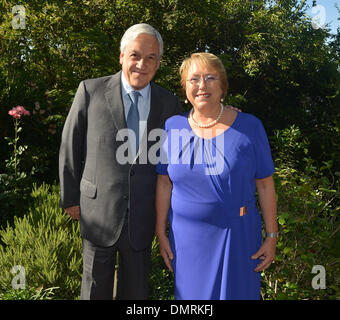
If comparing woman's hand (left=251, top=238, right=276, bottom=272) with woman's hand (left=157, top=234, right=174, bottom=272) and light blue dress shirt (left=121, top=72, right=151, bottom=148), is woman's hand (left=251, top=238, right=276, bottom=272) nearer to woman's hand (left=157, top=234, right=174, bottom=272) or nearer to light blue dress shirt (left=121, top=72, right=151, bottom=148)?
woman's hand (left=157, top=234, right=174, bottom=272)

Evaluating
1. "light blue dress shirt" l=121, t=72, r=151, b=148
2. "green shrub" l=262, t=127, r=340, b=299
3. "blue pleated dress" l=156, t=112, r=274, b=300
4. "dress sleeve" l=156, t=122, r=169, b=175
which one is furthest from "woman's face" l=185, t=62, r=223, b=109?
"green shrub" l=262, t=127, r=340, b=299

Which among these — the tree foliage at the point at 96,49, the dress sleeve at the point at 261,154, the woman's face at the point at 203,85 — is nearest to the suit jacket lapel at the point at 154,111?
the woman's face at the point at 203,85

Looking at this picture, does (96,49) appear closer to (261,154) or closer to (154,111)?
(154,111)

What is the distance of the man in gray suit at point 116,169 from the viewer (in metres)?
2.62

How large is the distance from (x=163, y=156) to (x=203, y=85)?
0.54 meters

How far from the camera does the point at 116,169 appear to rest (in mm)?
2613

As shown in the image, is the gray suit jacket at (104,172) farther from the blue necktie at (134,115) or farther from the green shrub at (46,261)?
the green shrub at (46,261)

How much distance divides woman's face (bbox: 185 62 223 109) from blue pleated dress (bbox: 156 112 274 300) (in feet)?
0.64

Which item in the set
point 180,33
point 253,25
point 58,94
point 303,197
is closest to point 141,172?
point 303,197

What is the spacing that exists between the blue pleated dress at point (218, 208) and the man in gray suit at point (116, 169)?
32 cm

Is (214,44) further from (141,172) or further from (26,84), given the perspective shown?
(141,172)

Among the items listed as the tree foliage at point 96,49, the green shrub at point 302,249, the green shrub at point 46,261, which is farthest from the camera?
the tree foliage at point 96,49

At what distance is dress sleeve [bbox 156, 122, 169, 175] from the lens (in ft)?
8.21

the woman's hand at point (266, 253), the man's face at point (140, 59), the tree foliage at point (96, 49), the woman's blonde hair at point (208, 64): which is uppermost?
the tree foliage at point (96, 49)
